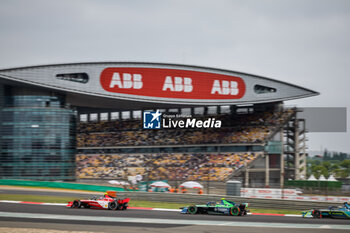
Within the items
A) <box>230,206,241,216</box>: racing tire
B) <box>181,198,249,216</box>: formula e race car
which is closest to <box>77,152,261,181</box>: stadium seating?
<box>181,198,249,216</box>: formula e race car

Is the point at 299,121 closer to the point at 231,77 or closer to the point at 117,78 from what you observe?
the point at 231,77

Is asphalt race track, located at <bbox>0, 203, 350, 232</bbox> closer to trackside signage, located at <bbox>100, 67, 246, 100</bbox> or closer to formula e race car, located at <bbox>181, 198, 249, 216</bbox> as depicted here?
formula e race car, located at <bbox>181, 198, 249, 216</bbox>

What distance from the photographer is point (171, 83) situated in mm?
47906

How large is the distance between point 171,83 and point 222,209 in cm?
2975

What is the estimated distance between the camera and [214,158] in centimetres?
4766

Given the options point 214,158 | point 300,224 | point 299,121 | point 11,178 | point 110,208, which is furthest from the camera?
point 299,121

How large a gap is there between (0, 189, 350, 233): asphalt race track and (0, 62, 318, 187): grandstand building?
23.1 m

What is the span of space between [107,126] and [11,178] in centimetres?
1634

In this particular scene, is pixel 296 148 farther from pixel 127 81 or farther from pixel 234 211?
pixel 234 211

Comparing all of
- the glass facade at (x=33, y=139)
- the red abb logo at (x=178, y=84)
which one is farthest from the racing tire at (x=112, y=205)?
the red abb logo at (x=178, y=84)

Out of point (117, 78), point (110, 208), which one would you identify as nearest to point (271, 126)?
point (117, 78)

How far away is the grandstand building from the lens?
147 ft

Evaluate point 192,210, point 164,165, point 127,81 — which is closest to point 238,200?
point 192,210

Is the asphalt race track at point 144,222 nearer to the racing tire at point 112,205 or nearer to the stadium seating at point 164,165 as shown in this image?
the racing tire at point 112,205
